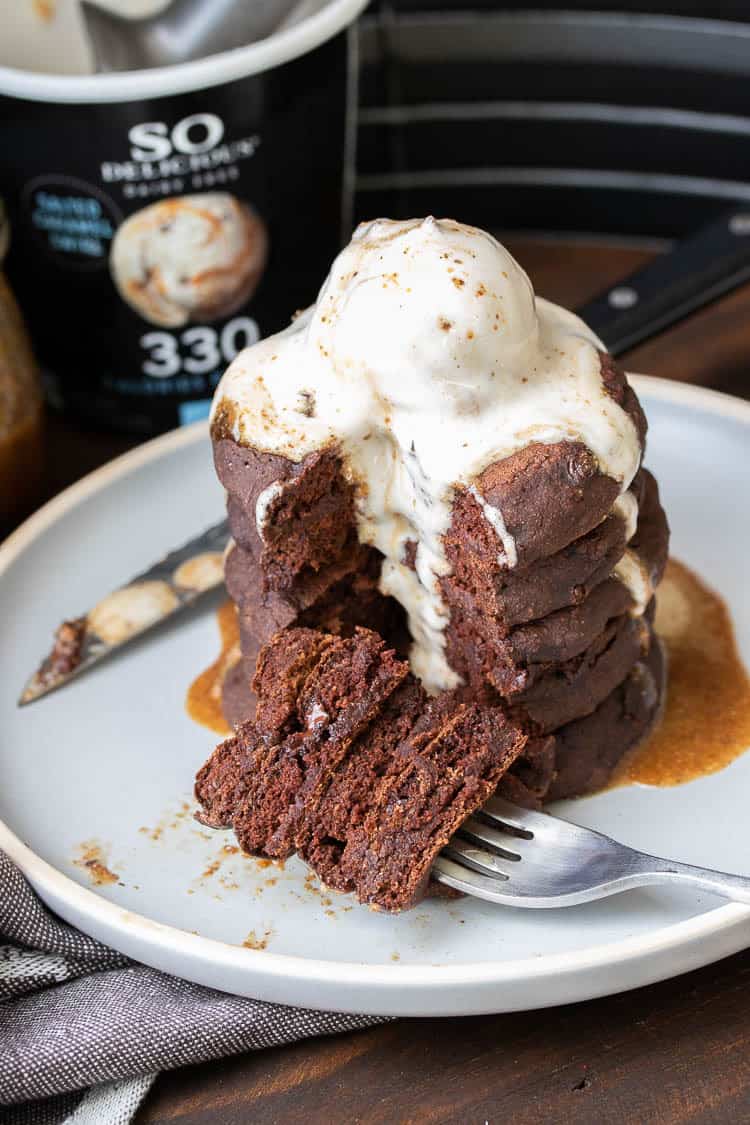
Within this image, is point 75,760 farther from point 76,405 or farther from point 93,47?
point 93,47

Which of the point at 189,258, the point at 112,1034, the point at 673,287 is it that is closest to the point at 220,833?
the point at 112,1034

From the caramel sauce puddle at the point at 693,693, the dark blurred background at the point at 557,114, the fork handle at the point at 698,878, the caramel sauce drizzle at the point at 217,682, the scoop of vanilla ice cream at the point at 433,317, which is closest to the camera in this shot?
the fork handle at the point at 698,878

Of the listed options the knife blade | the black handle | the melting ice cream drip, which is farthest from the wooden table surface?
the black handle

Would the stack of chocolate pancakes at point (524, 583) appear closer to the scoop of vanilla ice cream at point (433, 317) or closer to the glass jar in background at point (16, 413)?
the scoop of vanilla ice cream at point (433, 317)

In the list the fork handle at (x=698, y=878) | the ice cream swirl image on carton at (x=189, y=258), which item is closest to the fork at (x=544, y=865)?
the fork handle at (x=698, y=878)

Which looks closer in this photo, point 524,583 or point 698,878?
point 698,878

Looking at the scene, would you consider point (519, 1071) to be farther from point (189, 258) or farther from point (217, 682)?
point (189, 258)

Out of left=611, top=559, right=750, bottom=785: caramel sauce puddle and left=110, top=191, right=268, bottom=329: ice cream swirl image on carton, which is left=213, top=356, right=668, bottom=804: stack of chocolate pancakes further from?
left=110, top=191, right=268, bottom=329: ice cream swirl image on carton
